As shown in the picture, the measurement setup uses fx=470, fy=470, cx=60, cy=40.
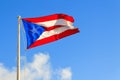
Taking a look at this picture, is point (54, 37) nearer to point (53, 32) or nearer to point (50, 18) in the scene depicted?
point (53, 32)

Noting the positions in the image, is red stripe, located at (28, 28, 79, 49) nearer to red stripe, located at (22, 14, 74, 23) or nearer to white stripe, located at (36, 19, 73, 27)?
white stripe, located at (36, 19, 73, 27)

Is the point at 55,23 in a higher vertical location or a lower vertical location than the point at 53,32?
higher

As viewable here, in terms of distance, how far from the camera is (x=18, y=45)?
3070 cm

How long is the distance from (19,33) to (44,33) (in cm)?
Answer: 246

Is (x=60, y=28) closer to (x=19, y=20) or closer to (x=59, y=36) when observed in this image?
(x=59, y=36)

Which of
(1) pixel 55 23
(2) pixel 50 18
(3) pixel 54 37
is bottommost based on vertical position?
(3) pixel 54 37

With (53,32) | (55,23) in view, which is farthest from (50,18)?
(53,32)

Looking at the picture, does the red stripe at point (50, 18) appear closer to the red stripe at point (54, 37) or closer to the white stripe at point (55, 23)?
the white stripe at point (55, 23)

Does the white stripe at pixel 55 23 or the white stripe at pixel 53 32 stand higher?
the white stripe at pixel 55 23

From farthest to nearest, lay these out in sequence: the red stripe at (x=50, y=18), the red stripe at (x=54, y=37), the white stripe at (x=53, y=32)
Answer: the red stripe at (x=50, y=18) < the white stripe at (x=53, y=32) < the red stripe at (x=54, y=37)

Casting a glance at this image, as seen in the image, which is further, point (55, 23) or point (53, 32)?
point (55, 23)

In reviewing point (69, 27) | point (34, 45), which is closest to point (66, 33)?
point (69, 27)

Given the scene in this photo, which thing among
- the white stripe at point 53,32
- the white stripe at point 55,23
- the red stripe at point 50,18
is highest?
the red stripe at point 50,18

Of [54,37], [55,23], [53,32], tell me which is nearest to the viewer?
[54,37]
